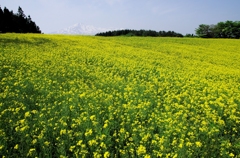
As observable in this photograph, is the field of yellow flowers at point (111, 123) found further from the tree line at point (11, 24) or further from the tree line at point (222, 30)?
the tree line at point (222, 30)

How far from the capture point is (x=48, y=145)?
20.0 ft

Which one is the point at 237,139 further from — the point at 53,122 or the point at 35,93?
the point at 35,93

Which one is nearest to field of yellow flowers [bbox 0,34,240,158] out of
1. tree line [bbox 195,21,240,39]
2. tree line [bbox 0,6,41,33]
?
tree line [bbox 0,6,41,33]

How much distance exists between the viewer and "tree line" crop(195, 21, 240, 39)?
263ft

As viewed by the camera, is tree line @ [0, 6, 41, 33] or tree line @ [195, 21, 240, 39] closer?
tree line @ [0, 6, 41, 33]

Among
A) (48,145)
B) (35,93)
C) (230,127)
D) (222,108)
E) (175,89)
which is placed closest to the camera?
(48,145)

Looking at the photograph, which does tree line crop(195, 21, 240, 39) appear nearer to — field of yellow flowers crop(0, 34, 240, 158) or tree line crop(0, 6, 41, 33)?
tree line crop(0, 6, 41, 33)

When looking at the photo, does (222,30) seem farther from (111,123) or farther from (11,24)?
(111,123)

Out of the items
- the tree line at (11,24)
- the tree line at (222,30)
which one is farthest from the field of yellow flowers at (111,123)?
the tree line at (222,30)

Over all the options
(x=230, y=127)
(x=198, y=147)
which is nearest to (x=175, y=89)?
(x=230, y=127)

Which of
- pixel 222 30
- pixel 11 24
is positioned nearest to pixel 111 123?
pixel 11 24

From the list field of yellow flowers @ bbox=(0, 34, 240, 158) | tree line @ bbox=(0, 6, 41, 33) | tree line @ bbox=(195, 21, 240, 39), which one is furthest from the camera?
tree line @ bbox=(195, 21, 240, 39)

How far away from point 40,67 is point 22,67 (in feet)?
3.56

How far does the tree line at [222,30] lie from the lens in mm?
80312
